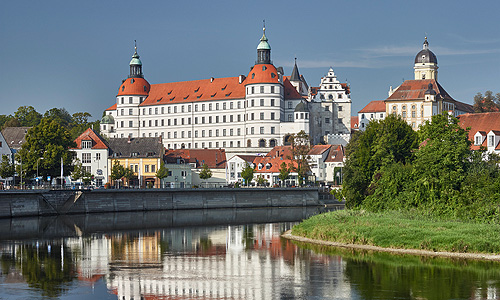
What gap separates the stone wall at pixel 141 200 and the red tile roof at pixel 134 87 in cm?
8518

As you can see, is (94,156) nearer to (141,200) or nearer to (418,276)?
(141,200)

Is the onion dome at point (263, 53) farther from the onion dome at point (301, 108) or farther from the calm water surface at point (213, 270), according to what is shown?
the calm water surface at point (213, 270)

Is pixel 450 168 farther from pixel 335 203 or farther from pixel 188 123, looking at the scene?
pixel 188 123

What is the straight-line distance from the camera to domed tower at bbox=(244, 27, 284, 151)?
493ft

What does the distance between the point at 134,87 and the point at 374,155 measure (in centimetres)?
11407

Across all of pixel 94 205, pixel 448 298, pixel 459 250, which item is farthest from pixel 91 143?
pixel 448 298

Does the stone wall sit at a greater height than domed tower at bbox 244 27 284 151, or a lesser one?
lesser

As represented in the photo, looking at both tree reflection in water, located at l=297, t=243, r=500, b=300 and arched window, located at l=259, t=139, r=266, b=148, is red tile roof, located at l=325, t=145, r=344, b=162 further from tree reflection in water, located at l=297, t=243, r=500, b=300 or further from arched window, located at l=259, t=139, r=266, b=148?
tree reflection in water, located at l=297, t=243, r=500, b=300

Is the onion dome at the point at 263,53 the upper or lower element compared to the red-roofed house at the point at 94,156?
upper

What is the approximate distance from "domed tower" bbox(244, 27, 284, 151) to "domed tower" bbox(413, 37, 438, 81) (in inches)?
1839

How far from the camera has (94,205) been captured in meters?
74.0

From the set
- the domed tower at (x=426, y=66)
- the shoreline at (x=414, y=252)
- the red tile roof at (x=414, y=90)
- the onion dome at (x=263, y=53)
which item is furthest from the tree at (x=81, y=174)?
the domed tower at (x=426, y=66)

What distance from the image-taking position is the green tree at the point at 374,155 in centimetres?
6462

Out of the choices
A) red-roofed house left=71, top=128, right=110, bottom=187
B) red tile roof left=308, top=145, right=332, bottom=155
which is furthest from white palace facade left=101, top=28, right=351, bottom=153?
red-roofed house left=71, top=128, right=110, bottom=187
